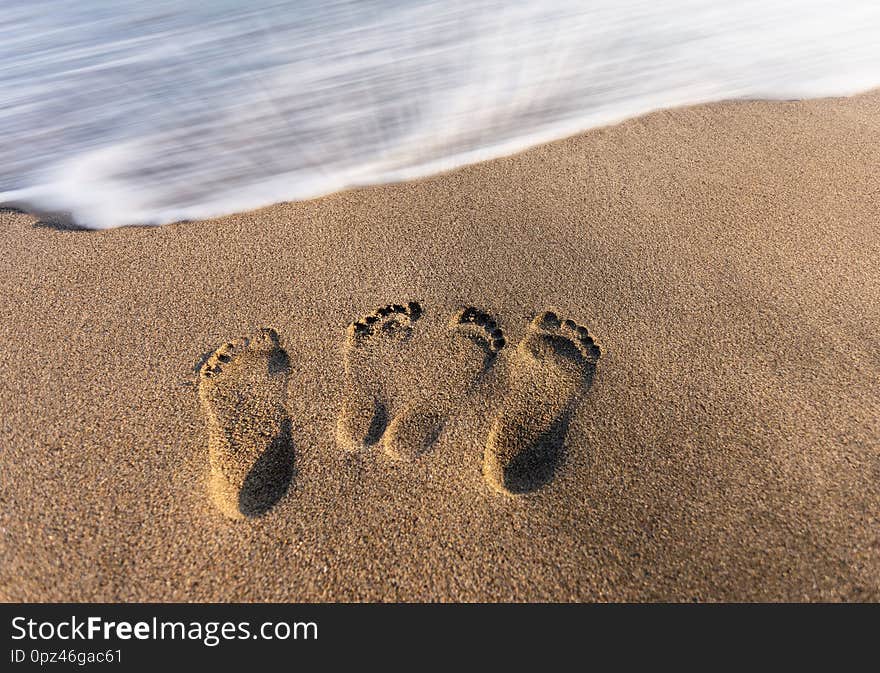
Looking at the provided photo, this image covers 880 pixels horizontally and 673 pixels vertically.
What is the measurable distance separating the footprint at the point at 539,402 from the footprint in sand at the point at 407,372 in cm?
12

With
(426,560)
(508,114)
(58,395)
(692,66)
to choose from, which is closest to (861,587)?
(426,560)

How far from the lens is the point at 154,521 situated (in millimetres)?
1329

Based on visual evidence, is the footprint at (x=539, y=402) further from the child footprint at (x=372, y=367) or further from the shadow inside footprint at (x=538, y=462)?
the child footprint at (x=372, y=367)

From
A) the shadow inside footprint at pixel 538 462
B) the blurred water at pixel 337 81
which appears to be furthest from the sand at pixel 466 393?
the blurred water at pixel 337 81

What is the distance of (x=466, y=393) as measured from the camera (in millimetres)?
1549

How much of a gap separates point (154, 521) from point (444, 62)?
298 centimetres

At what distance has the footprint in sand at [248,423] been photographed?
137 centimetres

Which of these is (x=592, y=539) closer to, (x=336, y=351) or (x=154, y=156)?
(x=336, y=351)

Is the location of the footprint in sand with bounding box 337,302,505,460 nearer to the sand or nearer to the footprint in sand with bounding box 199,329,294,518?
the sand

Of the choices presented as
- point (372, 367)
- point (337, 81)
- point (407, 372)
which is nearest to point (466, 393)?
point (407, 372)

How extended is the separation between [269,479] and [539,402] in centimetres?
74

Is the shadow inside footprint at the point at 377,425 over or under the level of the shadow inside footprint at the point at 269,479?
over

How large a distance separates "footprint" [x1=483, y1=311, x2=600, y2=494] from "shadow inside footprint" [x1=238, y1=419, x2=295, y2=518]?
20.0 inches

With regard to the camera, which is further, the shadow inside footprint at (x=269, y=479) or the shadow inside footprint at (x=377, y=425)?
the shadow inside footprint at (x=377, y=425)
